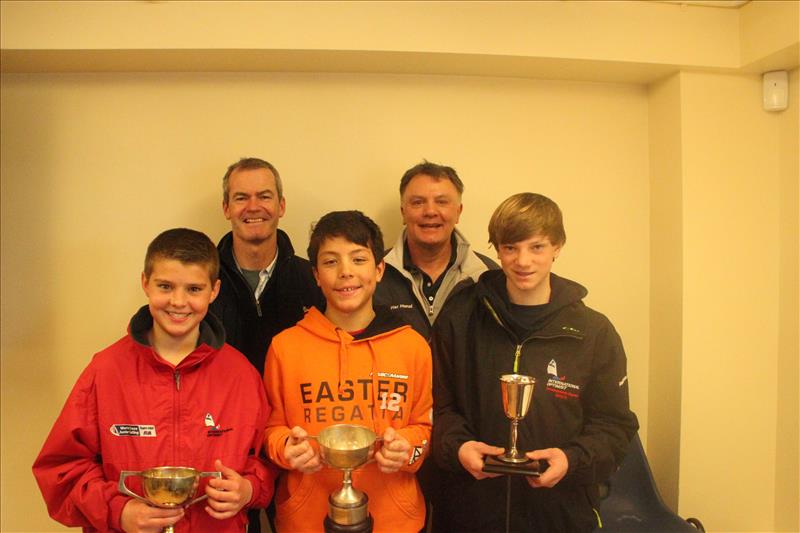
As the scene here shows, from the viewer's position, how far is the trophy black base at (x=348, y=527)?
156 cm

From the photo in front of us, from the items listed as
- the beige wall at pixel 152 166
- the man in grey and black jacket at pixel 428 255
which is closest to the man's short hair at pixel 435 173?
the man in grey and black jacket at pixel 428 255

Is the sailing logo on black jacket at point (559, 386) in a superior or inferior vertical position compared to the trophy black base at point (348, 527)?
superior

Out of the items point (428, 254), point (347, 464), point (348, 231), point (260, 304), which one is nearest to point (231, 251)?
point (260, 304)

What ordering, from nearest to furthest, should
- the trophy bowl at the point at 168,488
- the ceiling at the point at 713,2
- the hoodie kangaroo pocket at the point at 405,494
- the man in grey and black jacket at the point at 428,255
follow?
the trophy bowl at the point at 168,488, the hoodie kangaroo pocket at the point at 405,494, the man in grey and black jacket at the point at 428,255, the ceiling at the point at 713,2

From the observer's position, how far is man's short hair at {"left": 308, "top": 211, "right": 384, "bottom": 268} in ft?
6.12

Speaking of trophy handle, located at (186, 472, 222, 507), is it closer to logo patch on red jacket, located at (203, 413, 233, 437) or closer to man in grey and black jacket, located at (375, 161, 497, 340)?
logo patch on red jacket, located at (203, 413, 233, 437)

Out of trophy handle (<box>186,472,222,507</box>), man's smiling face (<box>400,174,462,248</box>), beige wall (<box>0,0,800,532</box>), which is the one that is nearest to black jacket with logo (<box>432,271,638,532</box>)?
man's smiling face (<box>400,174,462,248</box>)

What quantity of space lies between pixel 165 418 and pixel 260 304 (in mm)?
717

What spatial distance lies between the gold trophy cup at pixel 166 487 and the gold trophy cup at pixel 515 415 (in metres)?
0.83

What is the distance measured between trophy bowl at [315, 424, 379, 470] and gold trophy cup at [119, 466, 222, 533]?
330 millimetres

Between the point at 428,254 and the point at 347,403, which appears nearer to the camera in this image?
the point at 347,403

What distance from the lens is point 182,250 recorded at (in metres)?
1.74

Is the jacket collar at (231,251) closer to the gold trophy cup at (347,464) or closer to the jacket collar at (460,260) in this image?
the jacket collar at (460,260)

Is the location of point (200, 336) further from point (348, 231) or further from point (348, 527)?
point (348, 527)
